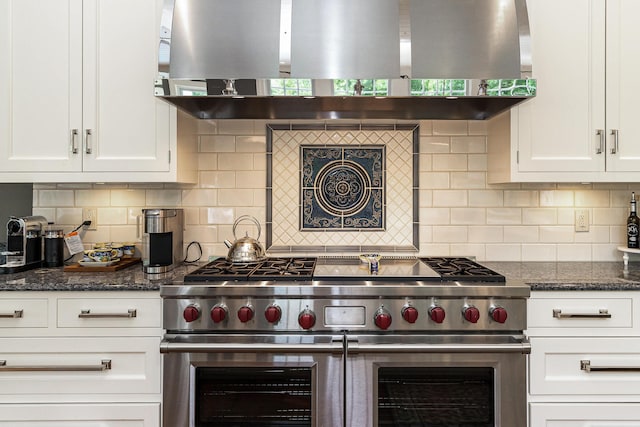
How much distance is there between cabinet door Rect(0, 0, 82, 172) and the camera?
1.94m

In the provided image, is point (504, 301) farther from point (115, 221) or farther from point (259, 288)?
point (115, 221)

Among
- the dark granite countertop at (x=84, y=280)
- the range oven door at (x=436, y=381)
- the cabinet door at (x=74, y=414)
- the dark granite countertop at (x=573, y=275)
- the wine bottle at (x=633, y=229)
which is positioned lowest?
the cabinet door at (x=74, y=414)

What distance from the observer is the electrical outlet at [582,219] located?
2.28 meters

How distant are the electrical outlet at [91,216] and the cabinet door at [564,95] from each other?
7.59 feet

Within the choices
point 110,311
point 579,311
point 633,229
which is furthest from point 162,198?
point 633,229

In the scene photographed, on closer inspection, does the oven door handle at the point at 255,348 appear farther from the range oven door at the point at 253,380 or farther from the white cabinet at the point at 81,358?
the white cabinet at the point at 81,358

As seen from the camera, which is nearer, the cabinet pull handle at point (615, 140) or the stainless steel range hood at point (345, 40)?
the stainless steel range hood at point (345, 40)

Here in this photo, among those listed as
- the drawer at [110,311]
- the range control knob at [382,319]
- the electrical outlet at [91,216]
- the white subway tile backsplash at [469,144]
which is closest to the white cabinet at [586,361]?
the range control knob at [382,319]

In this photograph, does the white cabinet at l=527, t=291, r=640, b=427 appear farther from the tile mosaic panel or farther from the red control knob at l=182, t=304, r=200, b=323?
the red control knob at l=182, t=304, r=200, b=323

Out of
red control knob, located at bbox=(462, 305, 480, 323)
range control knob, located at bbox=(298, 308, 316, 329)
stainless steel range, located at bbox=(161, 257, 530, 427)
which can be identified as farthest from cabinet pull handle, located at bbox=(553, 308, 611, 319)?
range control knob, located at bbox=(298, 308, 316, 329)

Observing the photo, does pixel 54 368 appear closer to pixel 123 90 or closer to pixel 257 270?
pixel 257 270

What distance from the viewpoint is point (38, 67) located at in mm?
1947

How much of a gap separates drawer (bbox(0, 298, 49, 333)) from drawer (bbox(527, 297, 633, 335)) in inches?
81.3

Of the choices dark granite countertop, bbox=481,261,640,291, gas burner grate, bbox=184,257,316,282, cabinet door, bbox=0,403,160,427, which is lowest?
cabinet door, bbox=0,403,160,427
